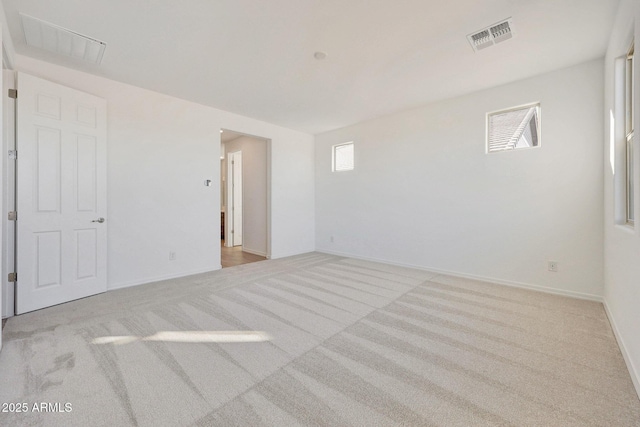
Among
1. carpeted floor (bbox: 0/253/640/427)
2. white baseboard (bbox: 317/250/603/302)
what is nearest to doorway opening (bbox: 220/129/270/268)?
carpeted floor (bbox: 0/253/640/427)

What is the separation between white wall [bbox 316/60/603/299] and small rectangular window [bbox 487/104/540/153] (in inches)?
4.0

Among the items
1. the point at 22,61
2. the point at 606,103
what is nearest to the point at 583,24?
the point at 606,103

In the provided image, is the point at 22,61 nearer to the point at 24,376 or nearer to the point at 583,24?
the point at 24,376

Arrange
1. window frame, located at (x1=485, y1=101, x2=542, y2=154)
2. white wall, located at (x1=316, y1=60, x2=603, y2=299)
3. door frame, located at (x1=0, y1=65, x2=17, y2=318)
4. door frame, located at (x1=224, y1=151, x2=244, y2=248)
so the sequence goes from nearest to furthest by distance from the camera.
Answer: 1. door frame, located at (x1=0, y1=65, x2=17, y2=318)
2. white wall, located at (x1=316, y1=60, x2=603, y2=299)
3. window frame, located at (x1=485, y1=101, x2=542, y2=154)
4. door frame, located at (x1=224, y1=151, x2=244, y2=248)

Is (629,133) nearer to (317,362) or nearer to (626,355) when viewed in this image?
(626,355)

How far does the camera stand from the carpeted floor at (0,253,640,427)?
1.37 m

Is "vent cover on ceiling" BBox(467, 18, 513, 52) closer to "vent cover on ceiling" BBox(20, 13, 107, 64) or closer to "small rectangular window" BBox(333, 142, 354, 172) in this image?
"small rectangular window" BBox(333, 142, 354, 172)

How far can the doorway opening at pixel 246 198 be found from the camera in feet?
17.9

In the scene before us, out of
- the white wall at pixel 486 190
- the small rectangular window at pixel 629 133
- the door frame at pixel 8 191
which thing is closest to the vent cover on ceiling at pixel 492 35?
the small rectangular window at pixel 629 133

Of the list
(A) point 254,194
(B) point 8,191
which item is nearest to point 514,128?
(A) point 254,194

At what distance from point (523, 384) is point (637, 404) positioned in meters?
0.54

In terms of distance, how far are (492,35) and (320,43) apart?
162 centimetres

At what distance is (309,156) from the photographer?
5.97 metres

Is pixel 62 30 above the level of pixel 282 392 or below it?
above
